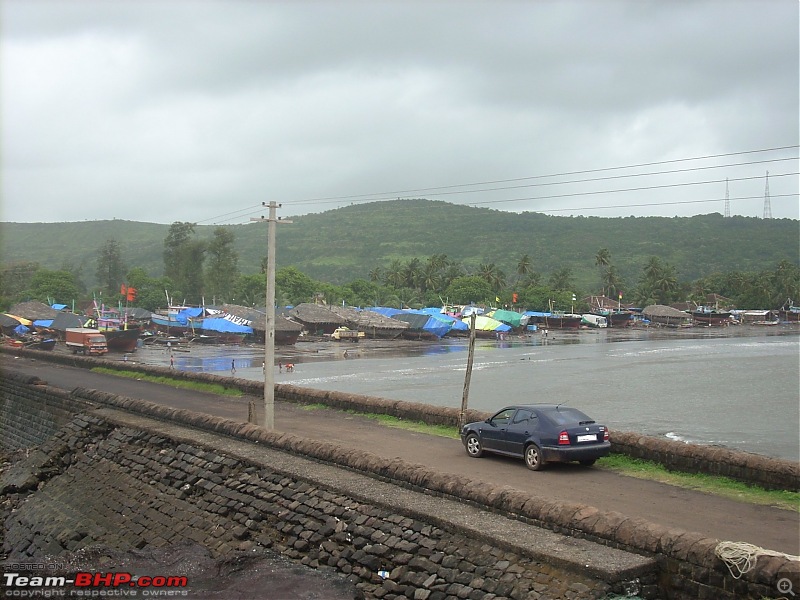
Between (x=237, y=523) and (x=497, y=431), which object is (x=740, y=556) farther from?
(x=237, y=523)

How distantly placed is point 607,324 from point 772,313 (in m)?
37.2

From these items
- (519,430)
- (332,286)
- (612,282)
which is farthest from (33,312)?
(612,282)

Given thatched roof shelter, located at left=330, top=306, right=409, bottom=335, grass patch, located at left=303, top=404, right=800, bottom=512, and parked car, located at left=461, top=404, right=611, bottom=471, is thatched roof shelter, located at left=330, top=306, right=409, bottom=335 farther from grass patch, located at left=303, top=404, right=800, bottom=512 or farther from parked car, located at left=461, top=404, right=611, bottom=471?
grass patch, located at left=303, top=404, right=800, bottom=512

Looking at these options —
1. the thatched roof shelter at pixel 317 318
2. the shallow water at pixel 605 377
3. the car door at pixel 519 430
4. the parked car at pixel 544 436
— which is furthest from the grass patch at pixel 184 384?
A: the thatched roof shelter at pixel 317 318

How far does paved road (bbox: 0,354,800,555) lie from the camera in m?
10.1

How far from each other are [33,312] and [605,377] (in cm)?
6980

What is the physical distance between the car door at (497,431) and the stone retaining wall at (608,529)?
112 inches

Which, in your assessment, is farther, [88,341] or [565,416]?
[88,341]

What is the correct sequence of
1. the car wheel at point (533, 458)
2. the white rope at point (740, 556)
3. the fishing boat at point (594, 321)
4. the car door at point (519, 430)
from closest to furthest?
1. the white rope at point (740, 556)
2. the car wheel at point (533, 458)
3. the car door at point (519, 430)
4. the fishing boat at point (594, 321)

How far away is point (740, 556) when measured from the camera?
7.68 meters

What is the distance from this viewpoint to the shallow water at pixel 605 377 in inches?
1299

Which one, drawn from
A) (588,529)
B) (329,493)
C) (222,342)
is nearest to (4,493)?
(329,493)

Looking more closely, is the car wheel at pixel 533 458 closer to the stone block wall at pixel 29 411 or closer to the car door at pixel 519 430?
the car door at pixel 519 430

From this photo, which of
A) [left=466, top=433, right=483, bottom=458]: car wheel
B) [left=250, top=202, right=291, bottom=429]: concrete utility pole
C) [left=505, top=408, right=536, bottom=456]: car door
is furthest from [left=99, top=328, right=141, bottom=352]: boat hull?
[left=505, top=408, right=536, bottom=456]: car door
